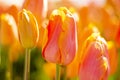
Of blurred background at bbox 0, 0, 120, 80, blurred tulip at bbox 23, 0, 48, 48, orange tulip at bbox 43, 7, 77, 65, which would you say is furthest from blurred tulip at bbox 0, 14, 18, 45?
orange tulip at bbox 43, 7, 77, 65

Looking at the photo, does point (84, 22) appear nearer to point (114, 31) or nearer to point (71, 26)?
point (114, 31)

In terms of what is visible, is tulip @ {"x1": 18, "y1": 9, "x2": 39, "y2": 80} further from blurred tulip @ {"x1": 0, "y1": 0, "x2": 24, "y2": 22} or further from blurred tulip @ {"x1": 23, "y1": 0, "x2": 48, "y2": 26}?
blurred tulip @ {"x1": 0, "y1": 0, "x2": 24, "y2": 22}

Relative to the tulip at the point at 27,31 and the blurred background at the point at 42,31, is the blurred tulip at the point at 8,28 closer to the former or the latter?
the blurred background at the point at 42,31

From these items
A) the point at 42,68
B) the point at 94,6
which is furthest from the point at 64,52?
the point at 94,6

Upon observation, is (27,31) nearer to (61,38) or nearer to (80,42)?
(61,38)

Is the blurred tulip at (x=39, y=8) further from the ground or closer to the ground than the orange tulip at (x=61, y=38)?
further from the ground

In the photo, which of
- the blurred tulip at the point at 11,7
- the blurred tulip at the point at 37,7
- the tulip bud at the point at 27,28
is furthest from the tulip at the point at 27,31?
the blurred tulip at the point at 11,7

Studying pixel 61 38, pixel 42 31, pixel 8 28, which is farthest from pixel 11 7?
pixel 61 38
